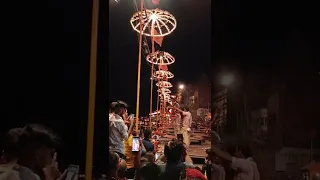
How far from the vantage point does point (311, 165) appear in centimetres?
156

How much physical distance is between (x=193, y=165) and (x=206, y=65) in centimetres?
51

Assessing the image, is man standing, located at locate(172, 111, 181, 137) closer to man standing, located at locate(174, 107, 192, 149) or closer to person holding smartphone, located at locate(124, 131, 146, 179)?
man standing, located at locate(174, 107, 192, 149)

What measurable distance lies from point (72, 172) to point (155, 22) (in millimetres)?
881

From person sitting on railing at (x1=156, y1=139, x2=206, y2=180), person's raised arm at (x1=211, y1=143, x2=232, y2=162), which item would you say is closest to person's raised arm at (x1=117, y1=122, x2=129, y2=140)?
person sitting on railing at (x1=156, y1=139, x2=206, y2=180)

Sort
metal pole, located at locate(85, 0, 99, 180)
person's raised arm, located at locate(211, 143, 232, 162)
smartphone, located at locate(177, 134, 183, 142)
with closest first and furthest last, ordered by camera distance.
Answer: metal pole, located at locate(85, 0, 99, 180) → person's raised arm, located at locate(211, 143, 232, 162) → smartphone, located at locate(177, 134, 183, 142)

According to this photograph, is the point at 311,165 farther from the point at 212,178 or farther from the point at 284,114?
the point at 212,178

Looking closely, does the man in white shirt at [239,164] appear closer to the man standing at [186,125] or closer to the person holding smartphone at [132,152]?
the man standing at [186,125]

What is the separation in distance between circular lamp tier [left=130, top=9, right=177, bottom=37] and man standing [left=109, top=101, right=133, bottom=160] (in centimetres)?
42

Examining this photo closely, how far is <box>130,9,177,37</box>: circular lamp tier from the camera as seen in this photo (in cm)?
171

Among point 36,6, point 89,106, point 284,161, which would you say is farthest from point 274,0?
point 36,6

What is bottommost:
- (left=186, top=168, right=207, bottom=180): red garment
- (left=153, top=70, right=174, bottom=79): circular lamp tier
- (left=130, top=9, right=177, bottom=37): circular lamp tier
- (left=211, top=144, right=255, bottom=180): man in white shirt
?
(left=186, top=168, right=207, bottom=180): red garment

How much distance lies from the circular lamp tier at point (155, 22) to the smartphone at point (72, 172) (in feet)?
2.57

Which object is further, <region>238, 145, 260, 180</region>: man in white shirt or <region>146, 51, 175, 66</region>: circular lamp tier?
<region>146, 51, 175, 66</region>: circular lamp tier

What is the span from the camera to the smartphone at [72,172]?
1.57 m
